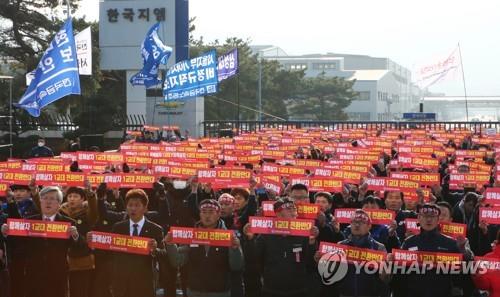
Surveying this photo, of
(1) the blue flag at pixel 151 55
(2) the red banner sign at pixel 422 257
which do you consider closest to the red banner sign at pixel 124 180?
(2) the red banner sign at pixel 422 257

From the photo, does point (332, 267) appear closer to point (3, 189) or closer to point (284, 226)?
point (284, 226)

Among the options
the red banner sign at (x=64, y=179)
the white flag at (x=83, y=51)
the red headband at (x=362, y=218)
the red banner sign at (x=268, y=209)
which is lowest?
the red banner sign at (x=268, y=209)

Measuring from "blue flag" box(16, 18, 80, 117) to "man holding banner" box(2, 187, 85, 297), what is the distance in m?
7.73

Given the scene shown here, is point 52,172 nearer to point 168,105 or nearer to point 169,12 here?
point 168,105

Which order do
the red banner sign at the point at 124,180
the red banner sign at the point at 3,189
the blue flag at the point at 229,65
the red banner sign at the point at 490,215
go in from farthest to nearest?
the blue flag at the point at 229,65 < the red banner sign at the point at 124,180 < the red banner sign at the point at 3,189 < the red banner sign at the point at 490,215

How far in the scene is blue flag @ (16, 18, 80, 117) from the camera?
1503 centimetres

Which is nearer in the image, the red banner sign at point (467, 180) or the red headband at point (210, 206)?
the red headband at point (210, 206)

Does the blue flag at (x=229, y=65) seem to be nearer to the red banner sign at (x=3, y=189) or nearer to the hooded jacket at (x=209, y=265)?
the red banner sign at (x=3, y=189)

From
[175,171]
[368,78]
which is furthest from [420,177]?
[368,78]

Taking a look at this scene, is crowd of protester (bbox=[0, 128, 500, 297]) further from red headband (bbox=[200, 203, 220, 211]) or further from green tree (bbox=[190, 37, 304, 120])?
green tree (bbox=[190, 37, 304, 120])

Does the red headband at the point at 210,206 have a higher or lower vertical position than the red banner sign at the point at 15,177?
lower

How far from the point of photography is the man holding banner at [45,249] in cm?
730

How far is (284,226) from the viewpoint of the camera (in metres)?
7.13

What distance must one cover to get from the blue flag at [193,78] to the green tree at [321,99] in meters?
50.8
